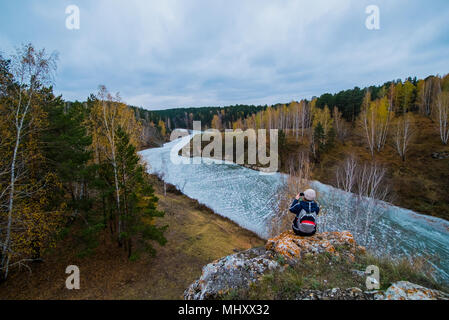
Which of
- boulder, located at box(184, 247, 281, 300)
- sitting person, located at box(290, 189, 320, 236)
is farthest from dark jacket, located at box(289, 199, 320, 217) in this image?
boulder, located at box(184, 247, 281, 300)

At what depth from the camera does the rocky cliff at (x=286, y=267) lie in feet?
10.1

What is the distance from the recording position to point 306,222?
16.8 feet

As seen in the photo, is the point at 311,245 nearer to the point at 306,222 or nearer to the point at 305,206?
the point at 306,222

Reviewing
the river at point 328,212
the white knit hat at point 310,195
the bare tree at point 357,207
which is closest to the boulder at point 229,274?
the white knit hat at point 310,195

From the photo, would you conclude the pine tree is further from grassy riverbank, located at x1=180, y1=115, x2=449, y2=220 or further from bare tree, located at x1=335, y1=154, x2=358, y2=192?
grassy riverbank, located at x1=180, y1=115, x2=449, y2=220

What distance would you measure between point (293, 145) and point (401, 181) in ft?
68.5

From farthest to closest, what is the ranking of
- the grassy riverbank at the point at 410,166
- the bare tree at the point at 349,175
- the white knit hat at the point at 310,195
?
the grassy riverbank at the point at 410,166 → the bare tree at the point at 349,175 → the white knit hat at the point at 310,195

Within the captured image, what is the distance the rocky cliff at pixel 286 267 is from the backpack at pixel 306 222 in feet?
0.73

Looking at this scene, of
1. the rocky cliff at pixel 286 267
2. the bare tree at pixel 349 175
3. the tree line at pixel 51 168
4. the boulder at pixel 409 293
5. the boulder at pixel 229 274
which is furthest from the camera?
the bare tree at pixel 349 175

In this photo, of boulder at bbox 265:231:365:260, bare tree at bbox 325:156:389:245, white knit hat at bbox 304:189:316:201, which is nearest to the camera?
boulder at bbox 265:231:365:260

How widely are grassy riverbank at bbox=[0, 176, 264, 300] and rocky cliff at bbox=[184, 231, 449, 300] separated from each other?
678 centimetres

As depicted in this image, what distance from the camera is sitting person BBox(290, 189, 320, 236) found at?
15.9 ft

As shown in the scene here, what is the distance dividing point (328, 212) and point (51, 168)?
21.4 metres

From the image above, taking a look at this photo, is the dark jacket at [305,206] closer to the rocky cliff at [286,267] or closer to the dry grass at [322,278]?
the rocky cliff at [286,267]
